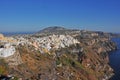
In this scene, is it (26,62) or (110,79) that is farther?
(110,79)

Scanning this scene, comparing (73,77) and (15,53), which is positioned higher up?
(15,53)

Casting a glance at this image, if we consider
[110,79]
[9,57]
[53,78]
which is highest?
[9,57]

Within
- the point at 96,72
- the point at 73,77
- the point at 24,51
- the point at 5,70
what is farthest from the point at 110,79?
the point at 5,70

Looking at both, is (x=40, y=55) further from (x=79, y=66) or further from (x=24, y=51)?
(x=79, y=66)

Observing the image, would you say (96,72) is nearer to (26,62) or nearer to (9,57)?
(26,62)

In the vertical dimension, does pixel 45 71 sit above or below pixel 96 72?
above

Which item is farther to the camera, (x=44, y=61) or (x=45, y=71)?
(x=44, y=61)

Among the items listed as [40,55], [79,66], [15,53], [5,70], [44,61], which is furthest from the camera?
[79,66]

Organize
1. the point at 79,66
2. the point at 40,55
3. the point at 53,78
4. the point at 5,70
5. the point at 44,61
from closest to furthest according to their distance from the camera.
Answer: the point at 5,70
the point at 53,78
the point at 44,61
the point at 40,55
the point at 79,66

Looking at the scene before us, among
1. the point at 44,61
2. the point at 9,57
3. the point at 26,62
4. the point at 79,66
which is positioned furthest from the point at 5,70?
the point at 79,66
